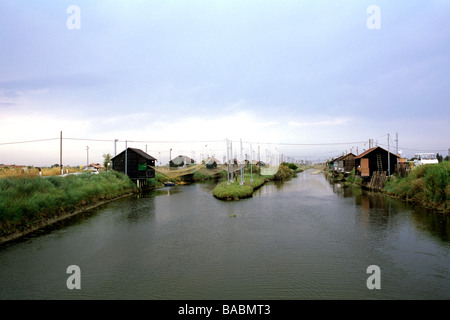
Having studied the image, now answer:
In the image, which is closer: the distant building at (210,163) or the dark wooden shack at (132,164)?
the dark wooden shack at (132,164)

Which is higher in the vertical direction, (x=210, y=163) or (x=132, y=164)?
(x=132, y=164)

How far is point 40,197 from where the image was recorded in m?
11.7

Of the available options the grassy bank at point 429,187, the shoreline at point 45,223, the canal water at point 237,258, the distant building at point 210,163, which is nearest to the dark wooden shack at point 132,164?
the shoreline at point 45,223

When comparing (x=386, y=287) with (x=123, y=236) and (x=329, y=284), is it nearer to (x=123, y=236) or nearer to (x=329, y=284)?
(x=329, y=284)

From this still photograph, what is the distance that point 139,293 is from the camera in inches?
224

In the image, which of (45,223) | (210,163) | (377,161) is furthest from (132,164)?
(210,163)

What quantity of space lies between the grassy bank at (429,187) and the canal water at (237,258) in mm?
1206

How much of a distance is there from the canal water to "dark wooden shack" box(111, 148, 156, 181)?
1489cm

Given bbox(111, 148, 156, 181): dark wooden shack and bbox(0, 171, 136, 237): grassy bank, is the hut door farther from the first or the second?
bbox(0, 171, 136, 237): grassy bank

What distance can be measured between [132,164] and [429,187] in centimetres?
2609

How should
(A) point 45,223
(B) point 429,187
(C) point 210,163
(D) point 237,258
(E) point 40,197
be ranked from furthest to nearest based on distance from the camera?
(C) point 210,163 < (B) point 429,187 < (E) point 40,197 < (A) point 45,223 < (D) point 237,258

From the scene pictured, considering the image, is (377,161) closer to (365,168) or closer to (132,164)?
(365,168)

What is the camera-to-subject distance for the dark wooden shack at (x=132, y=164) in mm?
27703

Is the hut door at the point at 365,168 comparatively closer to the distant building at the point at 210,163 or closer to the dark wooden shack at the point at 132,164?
the dark wooden shack at the point at 132,164
